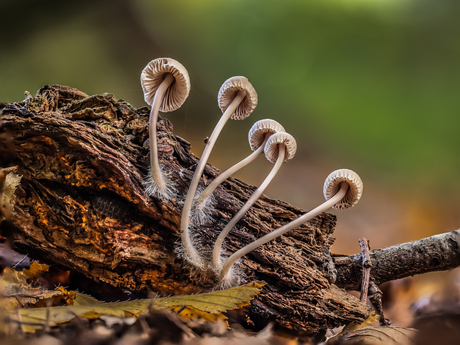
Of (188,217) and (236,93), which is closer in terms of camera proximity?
(188,217)

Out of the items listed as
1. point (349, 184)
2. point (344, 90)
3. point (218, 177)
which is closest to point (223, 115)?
point (218, 177)

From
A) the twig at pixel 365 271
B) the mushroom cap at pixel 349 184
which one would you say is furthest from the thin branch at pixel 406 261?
the mushroom cap at pixel 349 184

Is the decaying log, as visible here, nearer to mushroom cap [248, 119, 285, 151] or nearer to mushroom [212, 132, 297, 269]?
mushroom [212, 132, 297, 269]

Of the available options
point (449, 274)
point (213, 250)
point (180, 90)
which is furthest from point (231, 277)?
point (449, 274)

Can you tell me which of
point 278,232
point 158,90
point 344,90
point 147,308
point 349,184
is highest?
point 344,90

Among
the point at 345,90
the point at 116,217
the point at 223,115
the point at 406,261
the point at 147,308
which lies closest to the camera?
the point at 147,308

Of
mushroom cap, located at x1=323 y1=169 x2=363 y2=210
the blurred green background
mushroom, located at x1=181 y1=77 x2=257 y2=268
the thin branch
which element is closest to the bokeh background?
the blurred green background

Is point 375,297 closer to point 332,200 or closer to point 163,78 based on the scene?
point 332,200
